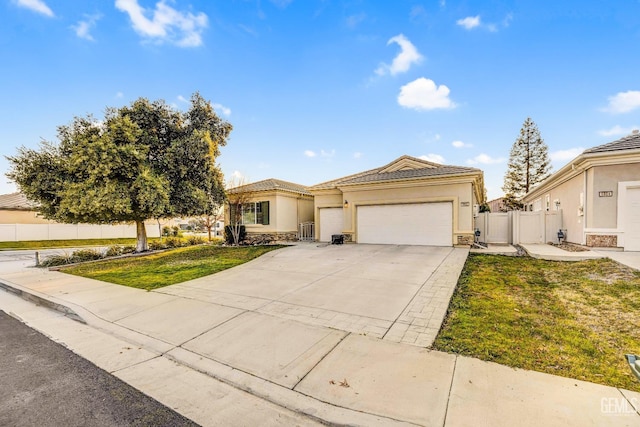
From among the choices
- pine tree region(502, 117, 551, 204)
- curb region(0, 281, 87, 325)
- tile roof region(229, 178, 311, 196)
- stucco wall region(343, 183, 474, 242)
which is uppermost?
pine tree region(502, 117, 551, 204)

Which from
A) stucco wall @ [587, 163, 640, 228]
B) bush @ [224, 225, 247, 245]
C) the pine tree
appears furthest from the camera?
→ the pine tree

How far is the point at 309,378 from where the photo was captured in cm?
314

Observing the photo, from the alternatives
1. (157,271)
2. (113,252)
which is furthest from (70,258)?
(157,271)

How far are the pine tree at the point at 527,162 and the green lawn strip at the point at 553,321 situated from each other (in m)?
27.9

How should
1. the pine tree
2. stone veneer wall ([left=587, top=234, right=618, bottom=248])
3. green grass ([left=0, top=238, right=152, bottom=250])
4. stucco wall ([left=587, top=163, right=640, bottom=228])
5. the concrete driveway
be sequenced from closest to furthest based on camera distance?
the concrete driveway < stucco wall ([left=587, top=163, right=640, bottom=228]) < stone veneer wall ([left=587, top=234, right=618, bottom=248]) < green grass ([left=0, top=238, right=152, bottom=250]) < the pine tree

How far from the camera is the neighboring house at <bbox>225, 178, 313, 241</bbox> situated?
1712 cm

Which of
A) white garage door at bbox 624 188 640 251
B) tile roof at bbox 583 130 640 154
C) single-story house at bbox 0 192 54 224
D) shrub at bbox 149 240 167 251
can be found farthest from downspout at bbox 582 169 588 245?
single-story house at bbox 0 192 54 224

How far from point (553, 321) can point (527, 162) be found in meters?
33.1

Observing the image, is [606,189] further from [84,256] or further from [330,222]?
[84,256]

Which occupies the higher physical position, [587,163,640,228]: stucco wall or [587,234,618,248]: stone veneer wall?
[587,163,640,228]: stucco wall

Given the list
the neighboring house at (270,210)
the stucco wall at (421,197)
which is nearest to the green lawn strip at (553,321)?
the stucco wall at (421,197)

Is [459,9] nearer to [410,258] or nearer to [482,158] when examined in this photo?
[410,258]

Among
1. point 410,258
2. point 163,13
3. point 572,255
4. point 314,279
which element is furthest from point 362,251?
point 163,13

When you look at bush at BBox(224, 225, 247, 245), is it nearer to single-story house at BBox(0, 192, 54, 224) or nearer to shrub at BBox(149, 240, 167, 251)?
shrub at BBox(149, 240, 167, 251)
